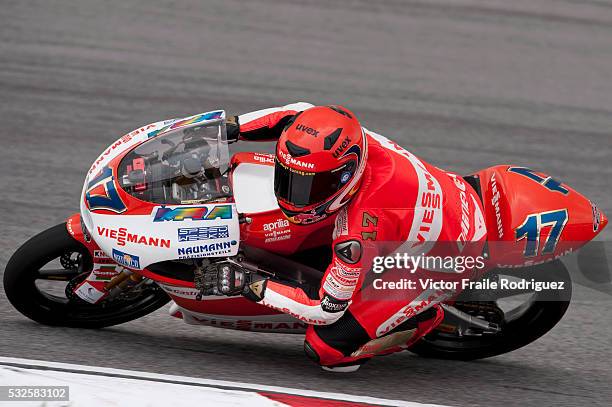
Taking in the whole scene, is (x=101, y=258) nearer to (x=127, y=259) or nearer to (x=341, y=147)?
(x=127, y=259)

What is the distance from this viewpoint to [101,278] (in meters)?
4.63

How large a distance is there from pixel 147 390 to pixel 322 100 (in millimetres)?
5611

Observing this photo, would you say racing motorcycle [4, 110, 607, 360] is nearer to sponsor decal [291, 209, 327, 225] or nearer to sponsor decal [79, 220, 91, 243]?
sponsor decal [79, 220, 91, 243]

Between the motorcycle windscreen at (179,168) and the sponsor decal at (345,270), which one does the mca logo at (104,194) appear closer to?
the motorcycle windscreen at (179,168)

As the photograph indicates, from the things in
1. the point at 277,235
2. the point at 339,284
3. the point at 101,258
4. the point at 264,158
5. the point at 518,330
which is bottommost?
the point at 518,330

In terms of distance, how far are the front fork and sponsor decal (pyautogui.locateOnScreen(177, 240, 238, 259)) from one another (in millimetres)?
432

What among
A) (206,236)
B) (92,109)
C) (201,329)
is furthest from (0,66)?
(206,236)

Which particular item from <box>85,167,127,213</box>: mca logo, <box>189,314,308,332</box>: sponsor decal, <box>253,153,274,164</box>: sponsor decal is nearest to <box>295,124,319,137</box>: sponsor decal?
<box>253,153,274,164</box>: sponsor decal

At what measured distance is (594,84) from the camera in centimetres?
1030

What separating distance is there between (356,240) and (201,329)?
1.41 metres

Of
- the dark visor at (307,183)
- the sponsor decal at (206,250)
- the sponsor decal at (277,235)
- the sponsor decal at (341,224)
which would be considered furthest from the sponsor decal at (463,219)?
the sponsor decal at (206,250)

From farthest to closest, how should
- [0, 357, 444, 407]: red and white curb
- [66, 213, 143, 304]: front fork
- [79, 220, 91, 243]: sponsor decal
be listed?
[66, 213, 143, 304]: front fork → [79, 220, 91, 243]: sponsor decal → [0, 357, 444, 407]: red and white curb

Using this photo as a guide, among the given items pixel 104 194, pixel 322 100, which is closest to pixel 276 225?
pixel 104 194

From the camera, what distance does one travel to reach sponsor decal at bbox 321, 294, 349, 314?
13.8 ft
